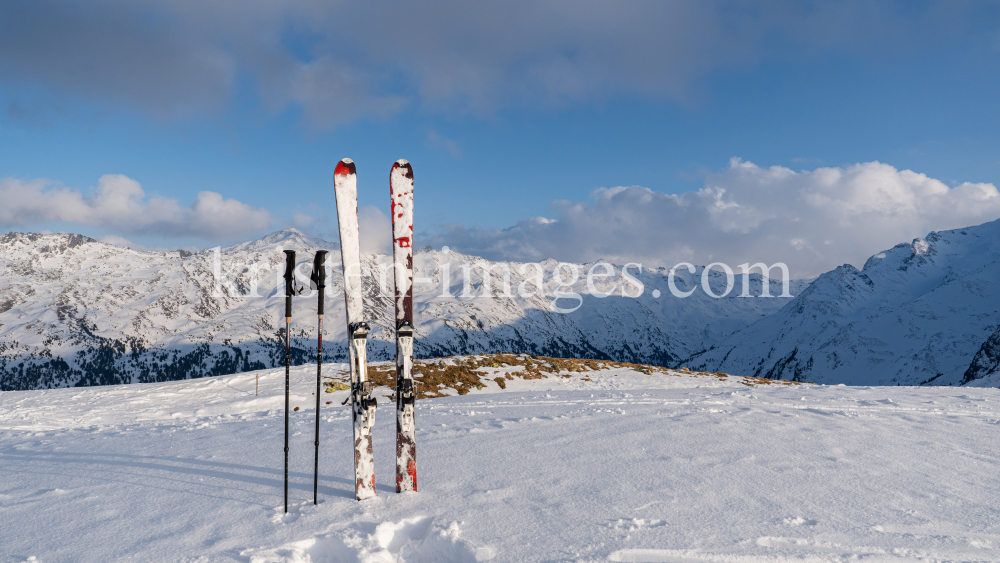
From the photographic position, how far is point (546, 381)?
22750mm

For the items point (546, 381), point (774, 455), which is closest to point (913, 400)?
point (774, 455)

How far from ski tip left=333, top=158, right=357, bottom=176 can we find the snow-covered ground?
4.20 m

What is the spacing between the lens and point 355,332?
6.37 meters

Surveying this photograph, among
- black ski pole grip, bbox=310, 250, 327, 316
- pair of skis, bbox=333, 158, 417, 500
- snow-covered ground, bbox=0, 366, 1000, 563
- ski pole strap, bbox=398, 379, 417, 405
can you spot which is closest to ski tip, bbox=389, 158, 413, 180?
pair of skis, bbox=333, 158, 417, 500

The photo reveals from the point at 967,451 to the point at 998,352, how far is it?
766ft

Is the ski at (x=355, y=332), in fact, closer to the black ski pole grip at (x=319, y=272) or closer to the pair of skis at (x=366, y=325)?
the pair of skis at (x=366, y=325)

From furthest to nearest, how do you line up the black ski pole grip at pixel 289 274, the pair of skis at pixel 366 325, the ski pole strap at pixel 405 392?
the ski pole strap at pixel 405 392 → the pair of skis at pixel 366 325 → the black ski pole grip at pixel 289 274

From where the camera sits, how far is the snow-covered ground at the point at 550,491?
477 centimetres

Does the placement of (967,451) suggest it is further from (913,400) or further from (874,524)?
(913,400)

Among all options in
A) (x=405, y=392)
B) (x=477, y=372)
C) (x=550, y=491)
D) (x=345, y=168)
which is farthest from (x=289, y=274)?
(x=477, y=372)

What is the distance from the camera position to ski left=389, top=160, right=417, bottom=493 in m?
6.35

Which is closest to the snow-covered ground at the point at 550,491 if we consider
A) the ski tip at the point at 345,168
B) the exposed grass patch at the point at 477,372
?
the ski tip at the point at 345,168

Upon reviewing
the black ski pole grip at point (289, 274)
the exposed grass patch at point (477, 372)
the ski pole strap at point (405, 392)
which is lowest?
the exposed grass patch at point (477, 372)

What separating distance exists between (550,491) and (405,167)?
4674 mm
